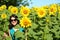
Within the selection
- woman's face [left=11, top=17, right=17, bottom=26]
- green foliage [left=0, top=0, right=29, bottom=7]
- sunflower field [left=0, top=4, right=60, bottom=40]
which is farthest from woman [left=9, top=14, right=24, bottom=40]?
green foliage [left=0, top=0, right=29, bottom=7]

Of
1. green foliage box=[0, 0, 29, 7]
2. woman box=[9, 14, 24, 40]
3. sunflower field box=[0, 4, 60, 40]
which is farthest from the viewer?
green foliage box=[0, 0, 29, 7]

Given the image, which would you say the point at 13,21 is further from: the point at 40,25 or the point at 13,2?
the point at 13,2

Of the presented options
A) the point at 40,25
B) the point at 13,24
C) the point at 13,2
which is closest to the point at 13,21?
the point at 13,24

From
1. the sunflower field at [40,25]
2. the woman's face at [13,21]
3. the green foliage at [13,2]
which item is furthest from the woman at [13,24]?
the green foliage at [13,2]

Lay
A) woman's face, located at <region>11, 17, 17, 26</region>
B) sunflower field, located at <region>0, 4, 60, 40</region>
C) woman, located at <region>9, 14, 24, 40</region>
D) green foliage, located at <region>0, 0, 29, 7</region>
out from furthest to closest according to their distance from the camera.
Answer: green foliage, located at <region>0, 0, 29, 7</region>
woman's face, located at <region>11, 17, 17, 26</region>
woman, located at <region>9, 14, 24, 40</region>
sunflower field, located at <region>0, 4, 60, 40</region>

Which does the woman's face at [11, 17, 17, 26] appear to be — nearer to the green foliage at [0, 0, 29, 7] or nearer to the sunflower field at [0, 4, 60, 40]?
the sunflower field at [0, 4, 60, 40]

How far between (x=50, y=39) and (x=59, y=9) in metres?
1.17

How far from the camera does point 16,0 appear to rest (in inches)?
536

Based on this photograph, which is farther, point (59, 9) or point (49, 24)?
point (59, 9)

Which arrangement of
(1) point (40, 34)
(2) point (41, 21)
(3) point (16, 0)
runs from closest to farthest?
(1) point (40, 34) < (2) point (41, 21) < (3) point (16, 0)

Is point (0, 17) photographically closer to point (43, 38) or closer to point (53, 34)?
point (53, 34)

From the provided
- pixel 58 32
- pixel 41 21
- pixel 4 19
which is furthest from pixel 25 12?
pixel 4 19

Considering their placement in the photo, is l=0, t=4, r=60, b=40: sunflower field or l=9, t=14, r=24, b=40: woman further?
l=9, t=14, r=24, b=40: woman

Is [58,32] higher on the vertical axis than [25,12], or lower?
lower
